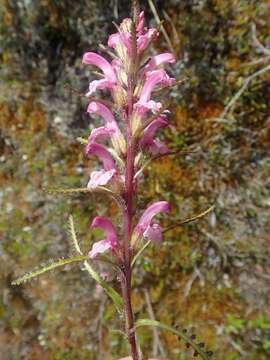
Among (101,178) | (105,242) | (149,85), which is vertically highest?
(149,85)

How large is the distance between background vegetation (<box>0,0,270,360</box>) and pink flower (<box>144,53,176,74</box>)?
1.69m

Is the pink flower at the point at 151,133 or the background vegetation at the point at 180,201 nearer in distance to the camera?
the pink flower at the point at 151,133

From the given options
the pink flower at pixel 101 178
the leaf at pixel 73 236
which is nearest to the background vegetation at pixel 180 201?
the leaf at pixel 73 236

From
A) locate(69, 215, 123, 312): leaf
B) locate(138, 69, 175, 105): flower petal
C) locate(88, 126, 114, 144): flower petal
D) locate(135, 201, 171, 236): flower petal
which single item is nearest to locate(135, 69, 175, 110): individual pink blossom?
locate(138, 69, 175, 105): flower petal

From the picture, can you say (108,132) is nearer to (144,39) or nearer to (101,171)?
(101,171)

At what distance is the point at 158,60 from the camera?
1.17 metres

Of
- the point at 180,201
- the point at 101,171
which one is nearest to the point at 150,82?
the point at 101,171

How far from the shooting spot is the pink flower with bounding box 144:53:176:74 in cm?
116

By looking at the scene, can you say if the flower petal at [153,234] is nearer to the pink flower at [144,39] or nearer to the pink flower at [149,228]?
the pink flower at [149,228]

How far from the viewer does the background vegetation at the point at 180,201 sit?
2.76 metres

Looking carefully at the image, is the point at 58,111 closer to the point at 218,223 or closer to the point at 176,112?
the point at 176,112

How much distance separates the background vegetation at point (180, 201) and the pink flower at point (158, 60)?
169 centimetres

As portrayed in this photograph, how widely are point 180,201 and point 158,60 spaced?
173 cm

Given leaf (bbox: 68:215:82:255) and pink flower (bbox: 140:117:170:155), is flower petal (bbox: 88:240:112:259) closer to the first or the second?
leaf (bbox: 68:215:82:255)
